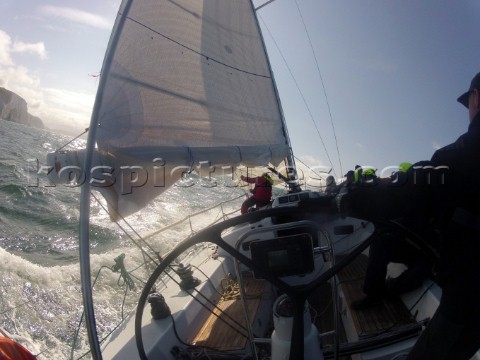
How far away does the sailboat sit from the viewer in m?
1.31

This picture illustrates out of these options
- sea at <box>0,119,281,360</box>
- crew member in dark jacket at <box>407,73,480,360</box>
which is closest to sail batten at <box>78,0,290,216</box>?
sea at <box>0,119,281,360</box>

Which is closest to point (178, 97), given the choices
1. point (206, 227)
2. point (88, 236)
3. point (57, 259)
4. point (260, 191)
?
point (88, 236)

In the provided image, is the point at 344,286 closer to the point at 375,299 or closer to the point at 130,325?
the point at 375,299

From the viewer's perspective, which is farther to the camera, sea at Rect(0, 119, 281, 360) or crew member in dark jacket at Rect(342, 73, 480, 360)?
sea at Rect(0, 119, 281, 360)

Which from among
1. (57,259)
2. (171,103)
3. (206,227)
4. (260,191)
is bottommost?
(57,259)

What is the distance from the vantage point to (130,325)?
114 inches

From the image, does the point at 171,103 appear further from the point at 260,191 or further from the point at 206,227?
the point at 260,191

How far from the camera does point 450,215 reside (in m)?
1.24

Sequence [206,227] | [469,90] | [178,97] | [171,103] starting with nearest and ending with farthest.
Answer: [469,90], [206,227], [171,103], [178,97]

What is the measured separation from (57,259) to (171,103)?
24.1 feet

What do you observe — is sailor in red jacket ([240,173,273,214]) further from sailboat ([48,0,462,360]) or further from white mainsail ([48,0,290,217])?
sailboat ([48,0,462,360])

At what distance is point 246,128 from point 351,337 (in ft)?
8.87

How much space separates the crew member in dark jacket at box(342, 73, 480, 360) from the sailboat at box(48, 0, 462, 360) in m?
0.15

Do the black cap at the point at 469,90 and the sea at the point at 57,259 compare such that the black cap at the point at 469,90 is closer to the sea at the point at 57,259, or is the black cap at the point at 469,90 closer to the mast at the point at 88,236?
the mast at the point at 88,236
